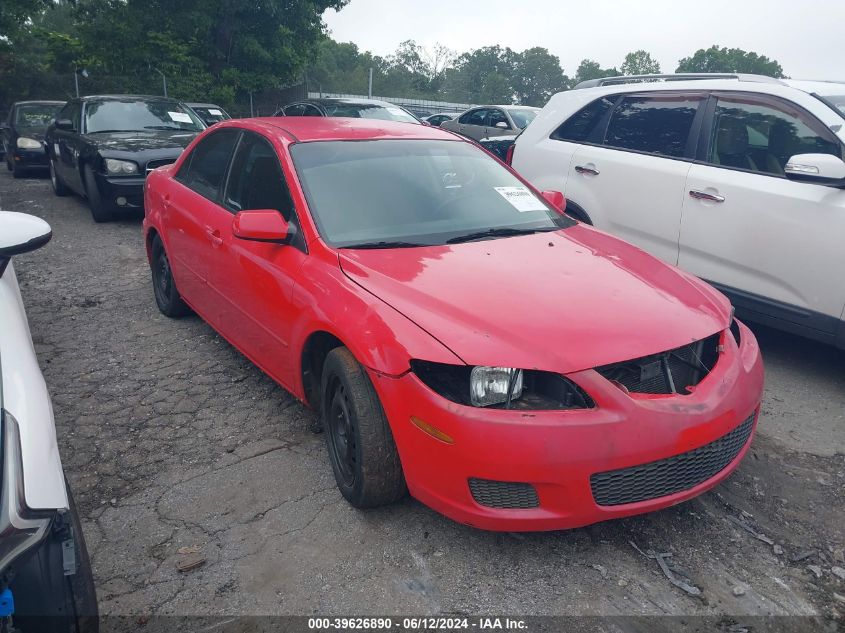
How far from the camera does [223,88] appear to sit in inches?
964

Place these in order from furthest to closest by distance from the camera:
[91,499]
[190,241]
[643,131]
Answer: [643,131] → [190,241] → [91,499]

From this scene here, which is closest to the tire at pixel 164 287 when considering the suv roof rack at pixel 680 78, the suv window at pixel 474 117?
the suv roof rack at pixel 680 78

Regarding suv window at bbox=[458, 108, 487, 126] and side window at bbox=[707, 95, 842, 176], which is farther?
suv window at bbox=[458, 108, 487, 126]

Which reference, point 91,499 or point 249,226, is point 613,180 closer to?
point 249,226

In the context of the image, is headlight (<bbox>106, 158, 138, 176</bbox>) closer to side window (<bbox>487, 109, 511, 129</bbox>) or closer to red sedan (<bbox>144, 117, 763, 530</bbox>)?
red sedan (<bbox>144, 117, 763, 530</bbox>)

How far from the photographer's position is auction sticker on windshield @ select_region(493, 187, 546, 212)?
12.5 feet

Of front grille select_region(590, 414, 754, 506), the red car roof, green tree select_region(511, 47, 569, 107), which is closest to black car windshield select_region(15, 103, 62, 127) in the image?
the red car roof

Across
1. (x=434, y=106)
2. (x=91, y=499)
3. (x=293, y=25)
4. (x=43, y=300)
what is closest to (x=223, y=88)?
(x=293, y=25)

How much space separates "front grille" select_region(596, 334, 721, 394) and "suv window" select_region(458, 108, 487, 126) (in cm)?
1248

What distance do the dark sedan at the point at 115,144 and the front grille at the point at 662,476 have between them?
733 centimetres

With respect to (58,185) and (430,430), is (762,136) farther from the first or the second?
(58,185)

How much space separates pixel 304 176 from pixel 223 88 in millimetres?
23155

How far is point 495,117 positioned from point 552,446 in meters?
12.6

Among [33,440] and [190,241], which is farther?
[190,241]
